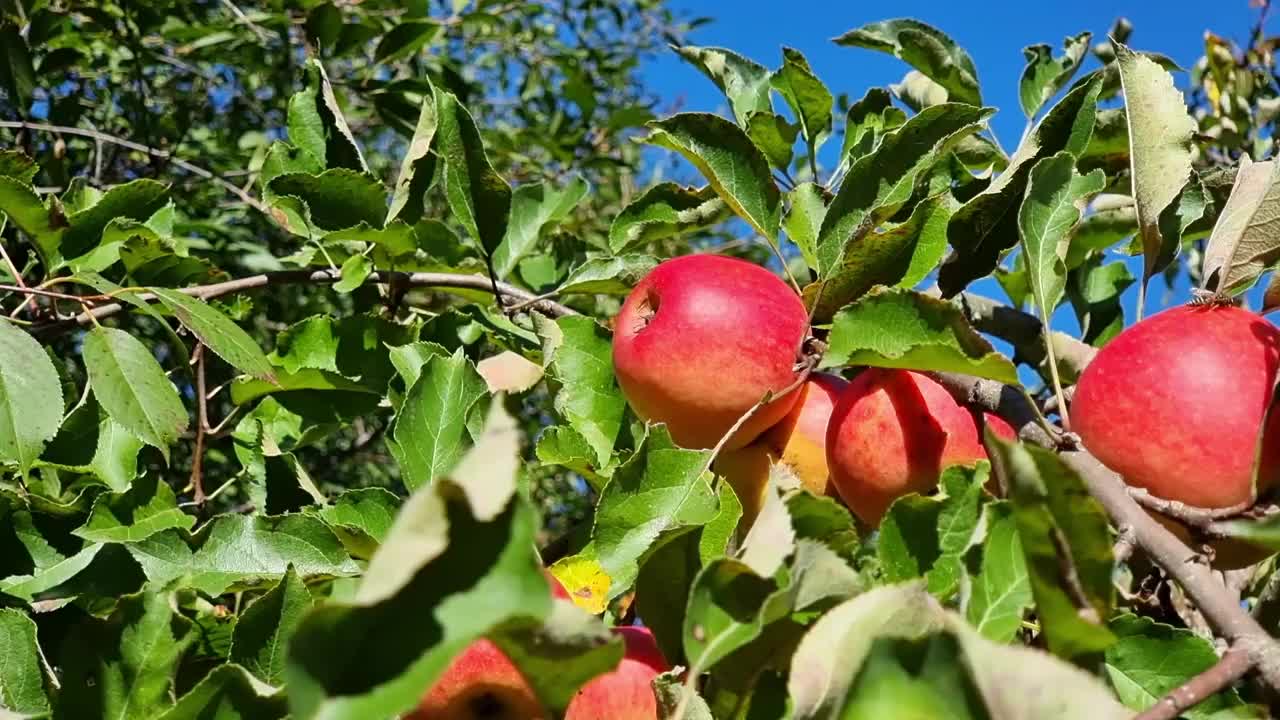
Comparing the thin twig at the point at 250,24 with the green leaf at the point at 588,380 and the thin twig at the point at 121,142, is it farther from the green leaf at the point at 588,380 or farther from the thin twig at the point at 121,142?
the green leaf at the point at 588,380

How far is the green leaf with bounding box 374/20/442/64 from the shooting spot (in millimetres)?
2045

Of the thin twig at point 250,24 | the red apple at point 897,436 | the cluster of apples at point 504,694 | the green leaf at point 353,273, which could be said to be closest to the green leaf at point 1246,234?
the red apple at point 897,436

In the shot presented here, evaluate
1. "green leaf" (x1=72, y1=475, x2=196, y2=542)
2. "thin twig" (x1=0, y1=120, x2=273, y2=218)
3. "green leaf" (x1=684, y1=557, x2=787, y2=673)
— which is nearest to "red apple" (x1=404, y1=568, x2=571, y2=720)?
"green leaf" (x1=684, y1=557, x2=787, y2=673)

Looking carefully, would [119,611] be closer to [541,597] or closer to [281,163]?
[541,597]

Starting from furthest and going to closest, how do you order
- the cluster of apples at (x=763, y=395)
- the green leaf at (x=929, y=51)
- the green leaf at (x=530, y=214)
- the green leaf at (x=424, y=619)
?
1. the green leaf at (x=530, y=214)
2. the green leaf at (x=929, y=51)
3. the cluster of apples at (x=763, y=395)
4. the green leaf at (x=424, y=619)

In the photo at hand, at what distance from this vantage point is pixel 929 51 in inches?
48.4

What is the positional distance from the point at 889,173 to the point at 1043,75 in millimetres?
420

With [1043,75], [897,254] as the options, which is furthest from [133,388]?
[1043,75]

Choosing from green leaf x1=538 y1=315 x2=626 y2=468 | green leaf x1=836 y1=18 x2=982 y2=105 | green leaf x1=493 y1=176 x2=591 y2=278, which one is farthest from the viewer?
green leaf x1=493 y1=176 x2=591 y2=278

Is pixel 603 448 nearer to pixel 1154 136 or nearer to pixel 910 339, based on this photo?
pixel 910 339

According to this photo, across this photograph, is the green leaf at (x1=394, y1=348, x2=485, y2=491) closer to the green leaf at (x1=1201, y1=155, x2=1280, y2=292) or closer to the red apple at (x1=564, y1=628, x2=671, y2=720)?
the red apple at (x1=564, y1=628, x2=671, y2=720)

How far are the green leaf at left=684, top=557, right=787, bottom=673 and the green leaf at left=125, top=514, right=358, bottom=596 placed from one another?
1.39 feet

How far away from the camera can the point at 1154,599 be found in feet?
2.84

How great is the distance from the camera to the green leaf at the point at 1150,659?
2.32 ft
